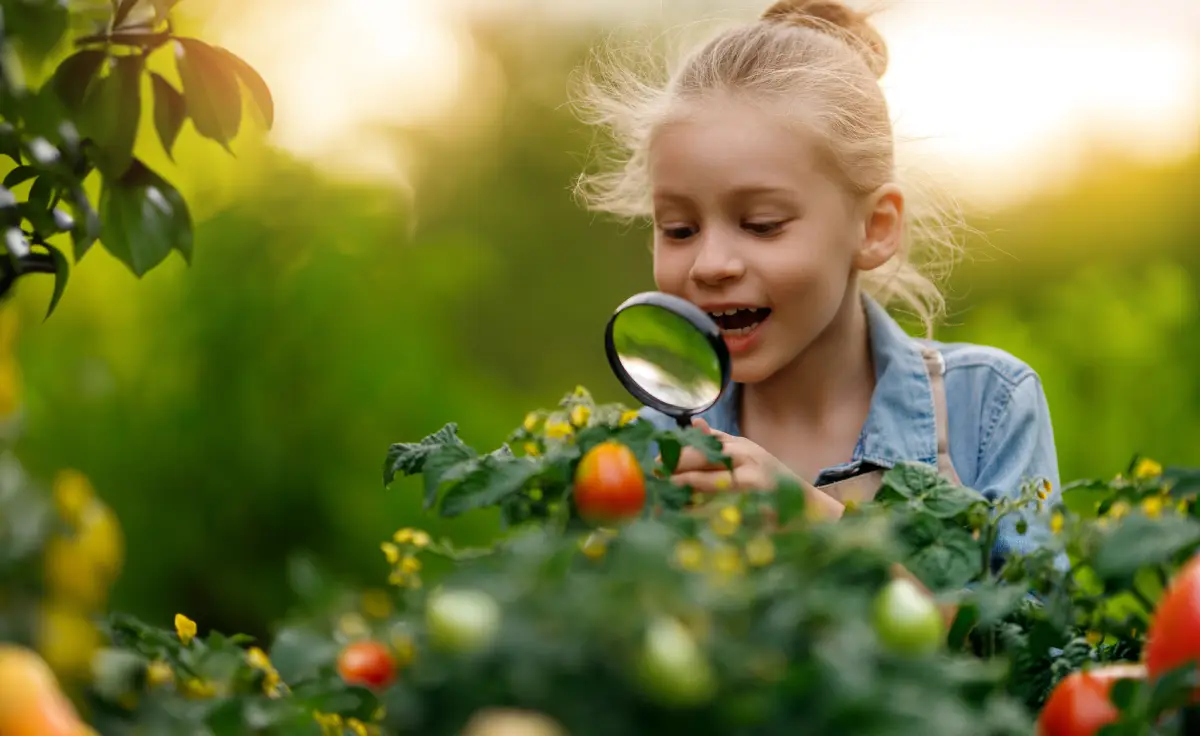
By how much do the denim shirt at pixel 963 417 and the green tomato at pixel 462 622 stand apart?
1.18 metres

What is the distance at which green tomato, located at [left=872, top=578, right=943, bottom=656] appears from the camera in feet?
2.35

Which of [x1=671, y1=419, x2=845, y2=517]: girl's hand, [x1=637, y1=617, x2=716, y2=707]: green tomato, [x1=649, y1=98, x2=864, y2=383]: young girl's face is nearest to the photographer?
[x1=637, y1=617, x2=716, y2=707]: green tomato

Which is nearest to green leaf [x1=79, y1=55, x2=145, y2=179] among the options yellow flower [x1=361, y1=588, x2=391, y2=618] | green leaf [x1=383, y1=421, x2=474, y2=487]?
green leaf [x1=383, y1=421, x2=474, y2=487]

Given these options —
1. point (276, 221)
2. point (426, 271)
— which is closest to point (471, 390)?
point (426, 271)

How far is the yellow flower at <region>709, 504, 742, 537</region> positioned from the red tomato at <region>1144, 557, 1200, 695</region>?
29cm

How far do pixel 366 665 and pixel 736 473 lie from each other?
488 millimetres

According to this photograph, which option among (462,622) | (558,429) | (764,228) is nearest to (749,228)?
(764,228)

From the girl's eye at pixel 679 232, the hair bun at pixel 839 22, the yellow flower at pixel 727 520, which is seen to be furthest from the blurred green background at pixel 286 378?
the yellow flower at pixel 727 520

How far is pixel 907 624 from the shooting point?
0.72 m

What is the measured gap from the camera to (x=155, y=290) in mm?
3709

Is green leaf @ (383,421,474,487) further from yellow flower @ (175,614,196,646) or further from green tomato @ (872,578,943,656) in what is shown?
green tomato @ (872,578,943,656)

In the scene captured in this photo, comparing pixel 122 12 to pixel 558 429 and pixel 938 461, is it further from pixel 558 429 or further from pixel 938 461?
pixel 938 461

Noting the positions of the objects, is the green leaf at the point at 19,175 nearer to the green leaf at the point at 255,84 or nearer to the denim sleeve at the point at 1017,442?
the green leaf at the point at 255,84

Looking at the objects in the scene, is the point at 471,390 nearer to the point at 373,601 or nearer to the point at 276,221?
the point at 276,221
